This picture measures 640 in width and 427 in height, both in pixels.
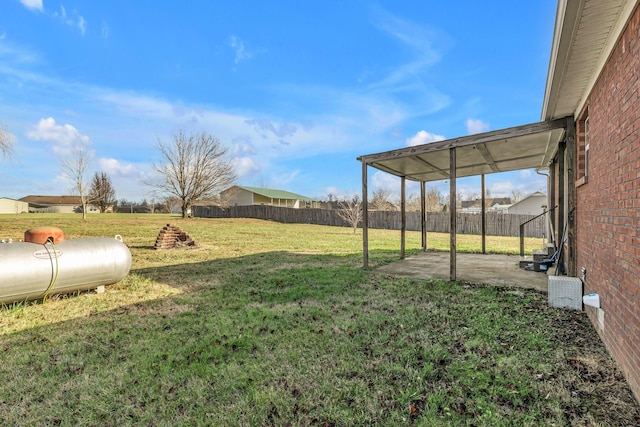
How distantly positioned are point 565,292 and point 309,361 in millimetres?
3690

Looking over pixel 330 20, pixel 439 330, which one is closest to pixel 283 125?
pixel 330 20

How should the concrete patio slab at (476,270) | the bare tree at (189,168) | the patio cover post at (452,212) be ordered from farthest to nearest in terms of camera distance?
the bare tree at (189,168) → the patio cover post at (452,212) → the concrete patio slab at (476,270)

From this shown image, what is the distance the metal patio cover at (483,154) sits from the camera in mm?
5215

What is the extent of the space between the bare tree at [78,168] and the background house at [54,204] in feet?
97.4

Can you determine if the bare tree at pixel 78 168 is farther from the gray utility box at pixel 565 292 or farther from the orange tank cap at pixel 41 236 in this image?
the gray utility box at pixel 565 292

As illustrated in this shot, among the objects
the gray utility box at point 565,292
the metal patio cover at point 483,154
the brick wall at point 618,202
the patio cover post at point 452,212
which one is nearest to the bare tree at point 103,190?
the metal patio cover at point 483,154

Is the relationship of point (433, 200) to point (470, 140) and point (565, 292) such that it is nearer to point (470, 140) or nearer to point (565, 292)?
point (470, 140)

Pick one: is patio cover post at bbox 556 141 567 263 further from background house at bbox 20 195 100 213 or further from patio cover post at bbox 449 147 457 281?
background house at bbox 20 195 100 213

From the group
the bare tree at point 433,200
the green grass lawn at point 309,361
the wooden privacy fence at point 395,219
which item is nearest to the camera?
the green grass lawn at point 309,361

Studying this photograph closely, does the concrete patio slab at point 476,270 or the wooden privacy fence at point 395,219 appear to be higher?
the wooden privacy fence at point 395,219

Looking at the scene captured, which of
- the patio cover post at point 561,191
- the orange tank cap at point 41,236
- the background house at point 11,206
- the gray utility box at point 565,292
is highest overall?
the background house at point 11,206

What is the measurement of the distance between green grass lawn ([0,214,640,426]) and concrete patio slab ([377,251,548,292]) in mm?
748

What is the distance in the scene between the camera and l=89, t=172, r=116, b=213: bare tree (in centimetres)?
4078

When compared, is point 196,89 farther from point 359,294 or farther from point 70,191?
point 70,191
